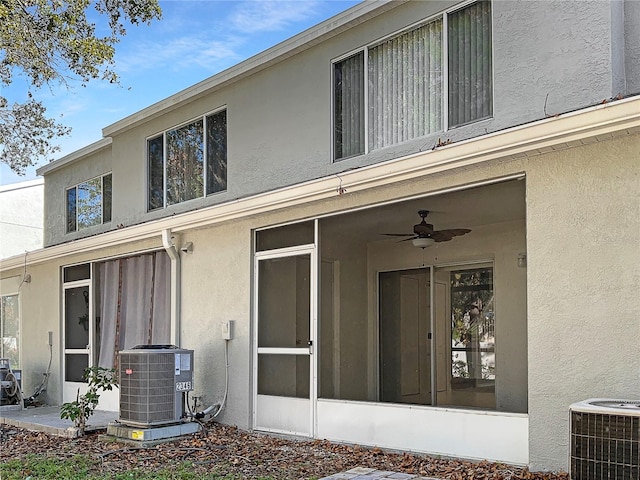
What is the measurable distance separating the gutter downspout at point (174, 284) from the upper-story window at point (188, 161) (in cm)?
92

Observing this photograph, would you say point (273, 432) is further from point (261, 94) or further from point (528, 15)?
point (528, 15)

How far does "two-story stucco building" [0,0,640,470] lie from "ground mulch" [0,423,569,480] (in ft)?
0.79

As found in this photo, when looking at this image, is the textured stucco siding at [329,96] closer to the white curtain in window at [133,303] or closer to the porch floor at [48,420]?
the white curtain in window at [133,303]

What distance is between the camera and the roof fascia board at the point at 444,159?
189 inches

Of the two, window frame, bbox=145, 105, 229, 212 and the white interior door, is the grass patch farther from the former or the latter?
window frame, bbox=145, 105, 229, 212

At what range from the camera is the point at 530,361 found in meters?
5.42

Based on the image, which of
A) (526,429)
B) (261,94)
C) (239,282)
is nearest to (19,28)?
(261,94)

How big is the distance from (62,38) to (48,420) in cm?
546

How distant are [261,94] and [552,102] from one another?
13.8ft

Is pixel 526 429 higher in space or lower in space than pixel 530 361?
lower

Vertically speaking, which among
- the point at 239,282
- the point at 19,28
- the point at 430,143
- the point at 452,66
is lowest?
the point at 239,282

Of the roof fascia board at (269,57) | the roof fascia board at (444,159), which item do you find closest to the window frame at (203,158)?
the roof fascia board at (269,57)

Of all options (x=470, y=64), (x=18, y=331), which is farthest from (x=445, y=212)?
(x=18, y=331)

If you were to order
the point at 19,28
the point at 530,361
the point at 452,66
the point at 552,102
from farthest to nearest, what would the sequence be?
the point at 19,28 → the point at 452,66 → the point at 552,102 → the point at 530,361
